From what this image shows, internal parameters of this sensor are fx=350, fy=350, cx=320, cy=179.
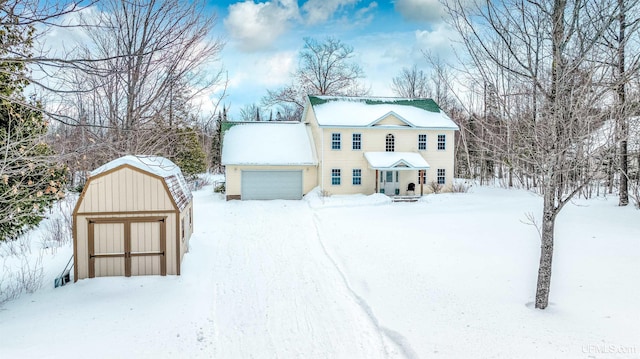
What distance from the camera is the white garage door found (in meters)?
20.3

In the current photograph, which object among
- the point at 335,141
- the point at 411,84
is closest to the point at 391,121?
the point at 335,141

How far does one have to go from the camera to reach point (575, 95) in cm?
500

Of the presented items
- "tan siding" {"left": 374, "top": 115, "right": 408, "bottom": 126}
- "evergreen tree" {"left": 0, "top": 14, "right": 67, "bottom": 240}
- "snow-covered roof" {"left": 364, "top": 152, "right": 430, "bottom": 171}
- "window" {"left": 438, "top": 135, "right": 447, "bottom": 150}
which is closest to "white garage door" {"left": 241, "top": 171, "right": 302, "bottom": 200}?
"snow-covered roof" {"left": 364, "top": 152, "right": 430, "bottom": 171}

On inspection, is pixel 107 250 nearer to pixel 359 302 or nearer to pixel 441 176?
pixel 359 302

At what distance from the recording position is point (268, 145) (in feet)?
70.6

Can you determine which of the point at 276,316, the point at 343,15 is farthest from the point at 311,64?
the point at 276,316

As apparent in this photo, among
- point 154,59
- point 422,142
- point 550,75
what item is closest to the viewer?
point 550,75

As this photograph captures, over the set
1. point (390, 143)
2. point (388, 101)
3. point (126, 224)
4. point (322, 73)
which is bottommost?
point (126, 224)

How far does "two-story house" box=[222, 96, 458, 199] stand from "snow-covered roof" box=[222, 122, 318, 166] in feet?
0.16

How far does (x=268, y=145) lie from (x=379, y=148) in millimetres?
6795

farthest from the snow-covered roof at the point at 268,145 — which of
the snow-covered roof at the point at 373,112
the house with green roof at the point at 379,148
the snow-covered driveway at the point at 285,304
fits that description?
the snow-covered driveway at the point at 285,304

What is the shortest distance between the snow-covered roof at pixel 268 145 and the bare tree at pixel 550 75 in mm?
15708

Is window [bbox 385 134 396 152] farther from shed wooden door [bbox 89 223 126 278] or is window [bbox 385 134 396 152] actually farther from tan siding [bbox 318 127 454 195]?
shed wooden door [bbox 89 223 126 278]

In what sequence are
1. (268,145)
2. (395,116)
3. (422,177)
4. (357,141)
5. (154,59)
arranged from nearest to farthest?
1. (154,59)
2. (422,177)
3. (357,141)
4. (395,116)
5. (268,145)
